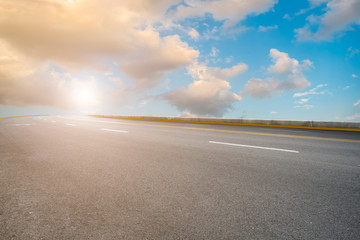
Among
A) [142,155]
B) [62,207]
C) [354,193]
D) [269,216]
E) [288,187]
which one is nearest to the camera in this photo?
[269,216]

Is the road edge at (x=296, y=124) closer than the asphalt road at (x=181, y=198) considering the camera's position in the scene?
No

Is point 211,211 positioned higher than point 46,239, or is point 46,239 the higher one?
point 211,211

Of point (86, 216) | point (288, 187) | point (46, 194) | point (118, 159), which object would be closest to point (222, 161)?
point (288, 187)

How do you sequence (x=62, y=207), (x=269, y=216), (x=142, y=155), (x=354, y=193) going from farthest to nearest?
(x=142, y=155) → (x=354, y=193) → (x=62, y=207) → (x=269, y=216)

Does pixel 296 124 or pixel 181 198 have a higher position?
pixel 296 124

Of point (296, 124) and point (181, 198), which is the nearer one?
point (181, 198)

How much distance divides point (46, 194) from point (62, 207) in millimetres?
530

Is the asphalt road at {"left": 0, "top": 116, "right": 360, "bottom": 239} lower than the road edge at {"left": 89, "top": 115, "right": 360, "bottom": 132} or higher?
lower

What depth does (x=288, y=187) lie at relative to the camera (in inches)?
104

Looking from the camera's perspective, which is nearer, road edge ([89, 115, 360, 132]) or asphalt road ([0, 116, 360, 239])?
asphalt road ([0, 116, 360, 239])

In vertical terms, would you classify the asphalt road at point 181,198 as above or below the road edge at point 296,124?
below

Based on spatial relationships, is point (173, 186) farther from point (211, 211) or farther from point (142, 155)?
point (142, 155)

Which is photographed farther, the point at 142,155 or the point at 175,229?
the point at 142,155

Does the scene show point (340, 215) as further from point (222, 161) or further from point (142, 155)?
point (142, 155)
